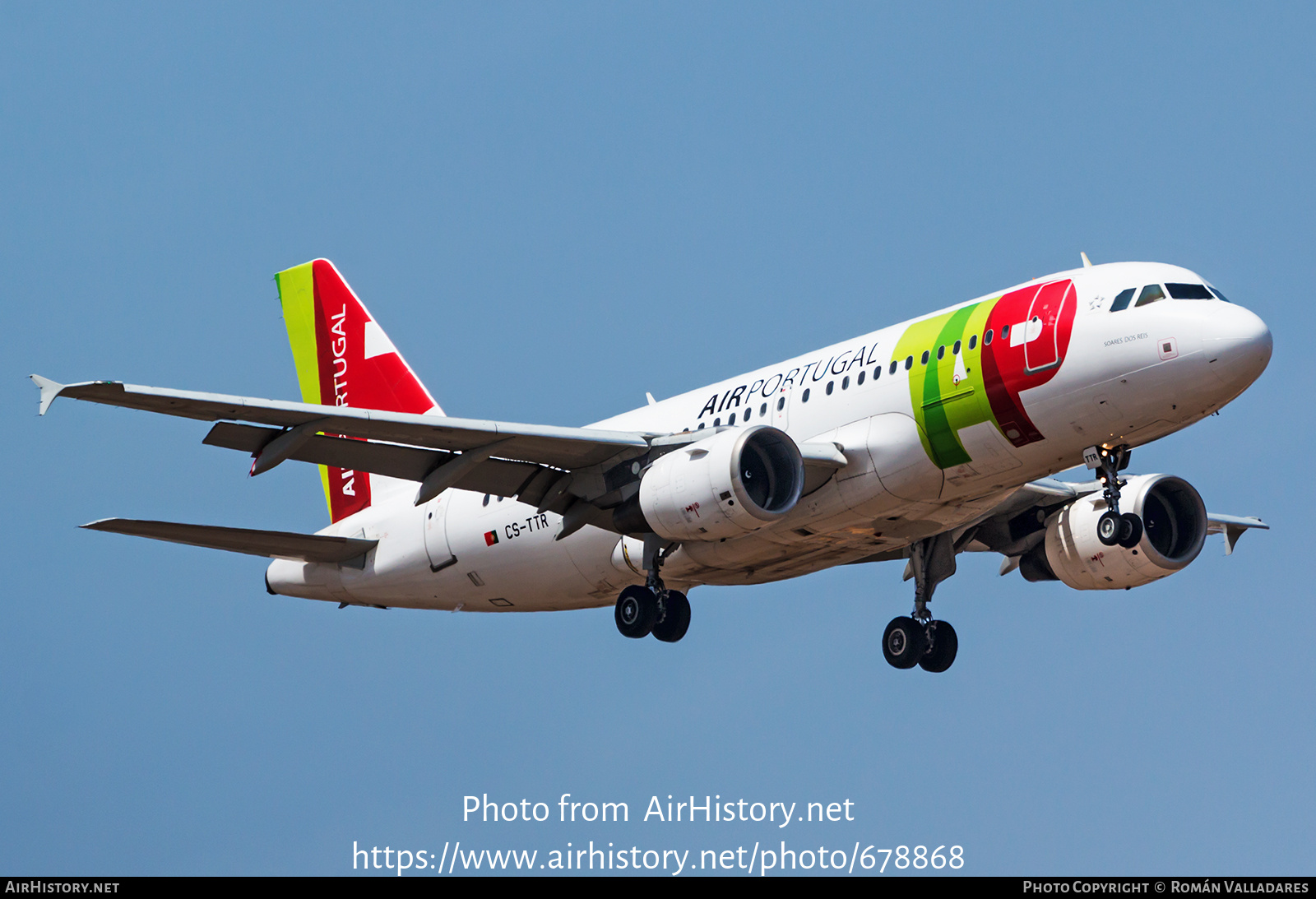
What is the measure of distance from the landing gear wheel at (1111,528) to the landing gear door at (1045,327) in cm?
288

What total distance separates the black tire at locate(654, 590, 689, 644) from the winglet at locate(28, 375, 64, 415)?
37.3 ft

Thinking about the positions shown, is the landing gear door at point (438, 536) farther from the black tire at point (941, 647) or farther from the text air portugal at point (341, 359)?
the black tire at point (941, 647)

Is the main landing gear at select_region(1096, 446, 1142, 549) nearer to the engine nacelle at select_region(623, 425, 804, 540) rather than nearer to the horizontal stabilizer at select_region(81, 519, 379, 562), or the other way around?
the engine nacelle at select_region(623, 425, 804, 540)

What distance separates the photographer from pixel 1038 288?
28453 mm

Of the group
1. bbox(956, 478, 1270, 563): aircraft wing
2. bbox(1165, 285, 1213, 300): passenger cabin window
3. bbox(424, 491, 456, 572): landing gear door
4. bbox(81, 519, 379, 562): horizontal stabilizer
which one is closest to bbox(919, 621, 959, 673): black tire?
bbox(956, 478, 1270, 563): aircraft wing

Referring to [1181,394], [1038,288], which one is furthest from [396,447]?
[1181,394]

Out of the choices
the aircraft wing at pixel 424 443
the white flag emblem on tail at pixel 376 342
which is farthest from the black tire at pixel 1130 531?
the white flag emblem on tail at pixel 376 342

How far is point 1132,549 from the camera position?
104 ft

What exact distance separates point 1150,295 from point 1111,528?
389 centimetres

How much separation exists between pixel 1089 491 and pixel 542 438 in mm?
11706

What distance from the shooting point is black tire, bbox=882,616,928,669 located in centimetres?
3491

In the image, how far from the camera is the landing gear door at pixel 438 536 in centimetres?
3481

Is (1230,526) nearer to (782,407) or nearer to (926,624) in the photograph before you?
(926,624)

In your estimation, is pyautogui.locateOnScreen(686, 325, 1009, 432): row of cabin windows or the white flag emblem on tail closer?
pyautogui.locateOnScreen(686, 325, 1009, 432): row of cabin windows
